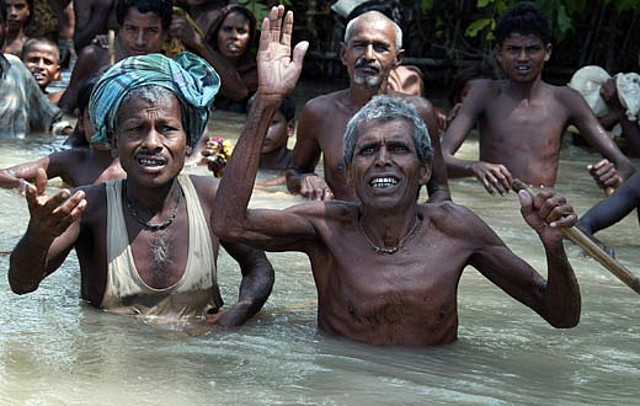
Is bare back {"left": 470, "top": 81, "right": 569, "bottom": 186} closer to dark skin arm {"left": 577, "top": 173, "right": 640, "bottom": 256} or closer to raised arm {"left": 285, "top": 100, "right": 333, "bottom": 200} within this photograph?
dark skin arm {"left": 577, "top": 173, "right": 640, "bottom": 256}

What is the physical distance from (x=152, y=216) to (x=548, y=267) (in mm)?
1441

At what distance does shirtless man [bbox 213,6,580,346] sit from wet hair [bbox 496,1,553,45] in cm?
332

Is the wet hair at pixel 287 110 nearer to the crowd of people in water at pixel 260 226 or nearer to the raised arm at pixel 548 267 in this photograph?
the crowd of people in water at pixel 260 226

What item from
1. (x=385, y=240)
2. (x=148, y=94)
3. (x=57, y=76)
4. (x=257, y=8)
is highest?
(x=148, y=94)

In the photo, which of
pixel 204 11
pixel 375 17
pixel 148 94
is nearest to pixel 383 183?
pixel 148 94

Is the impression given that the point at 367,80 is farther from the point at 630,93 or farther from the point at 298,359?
the point at 630,93

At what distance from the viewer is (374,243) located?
4492 millimetres

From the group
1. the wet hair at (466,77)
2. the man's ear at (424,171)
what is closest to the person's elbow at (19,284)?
the man's ear at (424,171)

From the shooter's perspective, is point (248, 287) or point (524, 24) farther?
point (524, 24)

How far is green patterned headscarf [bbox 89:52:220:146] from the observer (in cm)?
470

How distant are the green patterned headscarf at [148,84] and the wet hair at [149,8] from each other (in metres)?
4.03

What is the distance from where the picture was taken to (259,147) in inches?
166

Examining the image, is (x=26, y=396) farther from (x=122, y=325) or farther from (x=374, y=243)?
(x=374, y=243)

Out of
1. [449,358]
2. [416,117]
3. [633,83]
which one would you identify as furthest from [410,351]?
[633,83]
